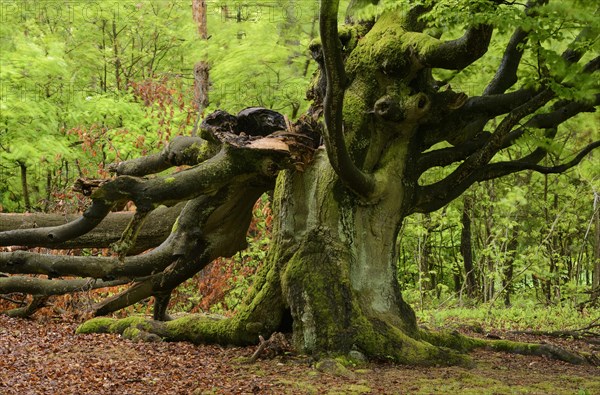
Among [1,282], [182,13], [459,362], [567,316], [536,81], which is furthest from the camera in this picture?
[182,13]

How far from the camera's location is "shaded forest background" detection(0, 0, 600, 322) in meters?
12.9

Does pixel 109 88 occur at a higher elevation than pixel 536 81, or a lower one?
higher

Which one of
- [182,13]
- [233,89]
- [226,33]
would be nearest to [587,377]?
[233,89]

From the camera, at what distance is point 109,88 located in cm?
1836

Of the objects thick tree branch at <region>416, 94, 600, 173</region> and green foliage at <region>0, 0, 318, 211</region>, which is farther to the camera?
green foliage at <region>0, 0, 318, 211</region>

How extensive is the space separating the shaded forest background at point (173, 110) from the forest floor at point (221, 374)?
11.0 ft

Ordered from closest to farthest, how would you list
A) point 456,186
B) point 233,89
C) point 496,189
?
point 456,186
point 233,89
point 496,189

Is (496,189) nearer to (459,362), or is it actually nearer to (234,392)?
(459,362)

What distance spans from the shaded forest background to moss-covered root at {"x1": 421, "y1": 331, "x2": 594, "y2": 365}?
3.15 m

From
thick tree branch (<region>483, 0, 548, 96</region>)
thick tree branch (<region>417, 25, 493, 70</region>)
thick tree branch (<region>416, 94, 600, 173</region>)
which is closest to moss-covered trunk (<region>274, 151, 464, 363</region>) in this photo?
thick tree branch (<region>416, 94, 600, 173</region>)

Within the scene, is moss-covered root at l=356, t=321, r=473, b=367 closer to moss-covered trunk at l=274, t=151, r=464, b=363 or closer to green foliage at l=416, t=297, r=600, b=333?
moss-covered trunk at l=274, t=151, r=464, b=363

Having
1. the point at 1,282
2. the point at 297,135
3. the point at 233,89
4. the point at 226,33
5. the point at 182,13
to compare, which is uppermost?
the point at 182,13

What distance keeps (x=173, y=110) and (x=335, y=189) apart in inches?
337

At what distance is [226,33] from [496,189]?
868 centimetres
